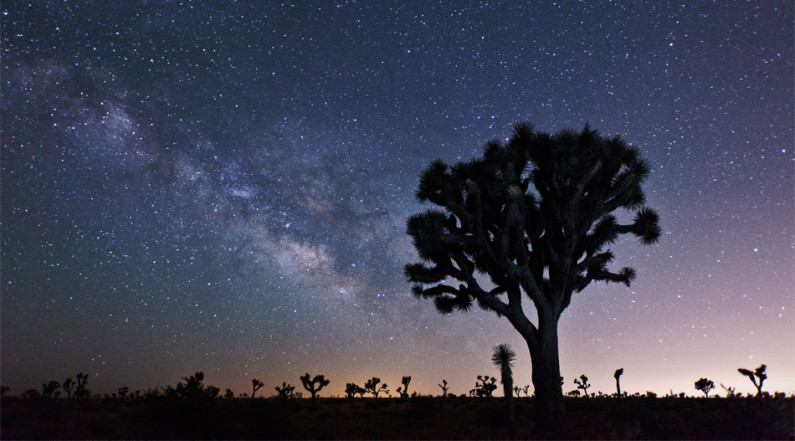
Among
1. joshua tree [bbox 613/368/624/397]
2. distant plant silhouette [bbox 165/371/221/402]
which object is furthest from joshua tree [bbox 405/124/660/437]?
joshua tree [bbox 613/368/624/397]

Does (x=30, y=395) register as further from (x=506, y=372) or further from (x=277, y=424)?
(x=506, y=372)

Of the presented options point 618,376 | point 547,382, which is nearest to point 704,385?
point 618,376

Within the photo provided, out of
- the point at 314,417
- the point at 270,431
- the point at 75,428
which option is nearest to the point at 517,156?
the point at 270,431

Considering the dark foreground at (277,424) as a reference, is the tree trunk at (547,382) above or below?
above

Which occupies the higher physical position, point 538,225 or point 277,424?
point 538,225

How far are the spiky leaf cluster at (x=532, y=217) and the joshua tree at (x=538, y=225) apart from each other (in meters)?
0.03

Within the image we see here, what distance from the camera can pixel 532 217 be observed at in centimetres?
1502

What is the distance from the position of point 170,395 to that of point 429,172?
10746mm

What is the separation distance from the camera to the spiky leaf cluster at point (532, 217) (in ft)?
44.4

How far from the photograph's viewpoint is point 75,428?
11.2m

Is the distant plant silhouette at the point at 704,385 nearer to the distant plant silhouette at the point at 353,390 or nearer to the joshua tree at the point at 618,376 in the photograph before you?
the joshua tree at the point at 618,376

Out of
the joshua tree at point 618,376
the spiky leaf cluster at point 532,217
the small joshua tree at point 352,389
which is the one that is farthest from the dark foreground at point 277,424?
the small joshua tree at point 352,389

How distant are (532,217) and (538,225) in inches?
13.9

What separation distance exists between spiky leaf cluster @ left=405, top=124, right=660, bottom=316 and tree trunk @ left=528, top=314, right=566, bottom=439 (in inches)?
36.2
